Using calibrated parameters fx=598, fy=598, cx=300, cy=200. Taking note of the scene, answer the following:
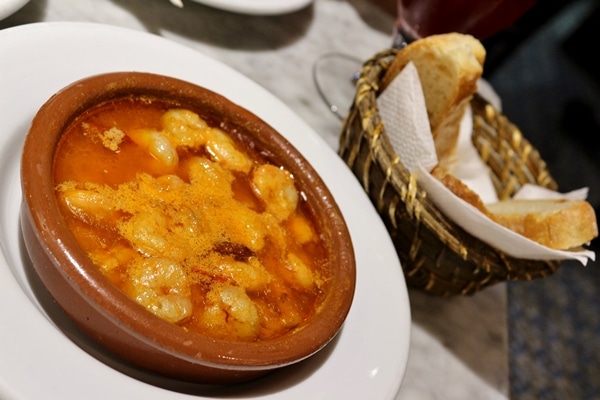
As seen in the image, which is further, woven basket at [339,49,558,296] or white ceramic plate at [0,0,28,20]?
woven basket at [339,49,558,296]

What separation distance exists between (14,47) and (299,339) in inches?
27.0

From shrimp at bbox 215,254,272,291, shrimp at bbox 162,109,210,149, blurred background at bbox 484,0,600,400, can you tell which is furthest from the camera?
blurred background at bbox 484,0,600,400

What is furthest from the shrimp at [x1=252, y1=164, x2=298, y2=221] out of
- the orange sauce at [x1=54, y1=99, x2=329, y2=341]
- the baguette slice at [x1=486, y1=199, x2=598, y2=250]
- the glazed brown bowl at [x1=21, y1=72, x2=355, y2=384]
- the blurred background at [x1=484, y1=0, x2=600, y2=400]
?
the blurred background at [x1=484, y1=0, x2=600, y2=400]

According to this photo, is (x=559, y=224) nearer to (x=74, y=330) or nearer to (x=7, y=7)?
(x=74, y=330)

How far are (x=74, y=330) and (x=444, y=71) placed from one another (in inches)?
39.2

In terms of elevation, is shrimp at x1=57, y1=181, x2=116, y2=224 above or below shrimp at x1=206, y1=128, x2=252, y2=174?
above

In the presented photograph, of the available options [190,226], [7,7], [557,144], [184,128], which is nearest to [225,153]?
[184,128]

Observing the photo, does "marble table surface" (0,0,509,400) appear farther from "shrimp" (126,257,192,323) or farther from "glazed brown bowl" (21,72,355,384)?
"shrimp" (126,257,192,323)

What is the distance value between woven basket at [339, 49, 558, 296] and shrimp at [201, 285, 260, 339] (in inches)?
18.2

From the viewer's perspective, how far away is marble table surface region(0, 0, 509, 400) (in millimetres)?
1319

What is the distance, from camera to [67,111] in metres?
0.91

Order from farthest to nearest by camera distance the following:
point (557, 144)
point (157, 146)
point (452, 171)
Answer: point (557, 144), point (452, 171), point (157, 146)

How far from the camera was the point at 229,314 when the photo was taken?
856mm

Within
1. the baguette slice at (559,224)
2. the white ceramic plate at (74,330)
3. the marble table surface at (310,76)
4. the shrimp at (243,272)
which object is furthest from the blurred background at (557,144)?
the shrimp at (243,272)
